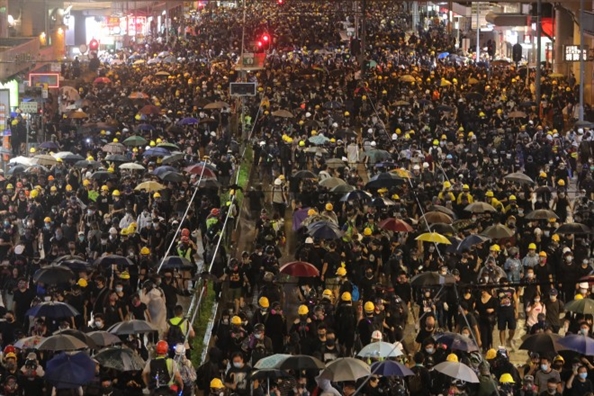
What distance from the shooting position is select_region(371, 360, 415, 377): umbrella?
16391 millimetres

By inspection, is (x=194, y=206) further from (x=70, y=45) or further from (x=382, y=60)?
(x=70, y=45)

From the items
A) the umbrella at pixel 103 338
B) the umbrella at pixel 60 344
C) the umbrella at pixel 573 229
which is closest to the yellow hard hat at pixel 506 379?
the umbrella at pixel 103 338

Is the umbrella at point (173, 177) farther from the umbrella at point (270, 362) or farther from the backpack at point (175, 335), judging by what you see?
the umbrella at point (270, 362)

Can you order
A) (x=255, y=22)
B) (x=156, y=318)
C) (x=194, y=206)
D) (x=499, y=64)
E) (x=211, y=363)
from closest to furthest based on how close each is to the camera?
(x=211, y=363)
(x=156, y=318)
(x=194, y=206)
(x=499, y=64)
(x=255, y=22)

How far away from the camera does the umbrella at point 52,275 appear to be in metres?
20.9

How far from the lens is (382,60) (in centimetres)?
6594

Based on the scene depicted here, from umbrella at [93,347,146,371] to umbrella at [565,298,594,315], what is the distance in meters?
6.40

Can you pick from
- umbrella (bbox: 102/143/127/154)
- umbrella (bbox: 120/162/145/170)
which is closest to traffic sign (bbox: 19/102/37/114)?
umbrella (bbox: 102/143/127/154)

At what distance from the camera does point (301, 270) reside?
22.2m

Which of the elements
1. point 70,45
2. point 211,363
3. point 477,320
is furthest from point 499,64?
point 211,363

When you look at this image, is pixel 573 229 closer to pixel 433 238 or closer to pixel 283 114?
pixel 433 238

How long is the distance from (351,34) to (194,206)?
55.1m

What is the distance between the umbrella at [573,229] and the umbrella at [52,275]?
29.7 feet

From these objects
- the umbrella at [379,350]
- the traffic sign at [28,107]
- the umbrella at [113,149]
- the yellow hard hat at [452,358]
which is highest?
the traffic sign at [28,107]
